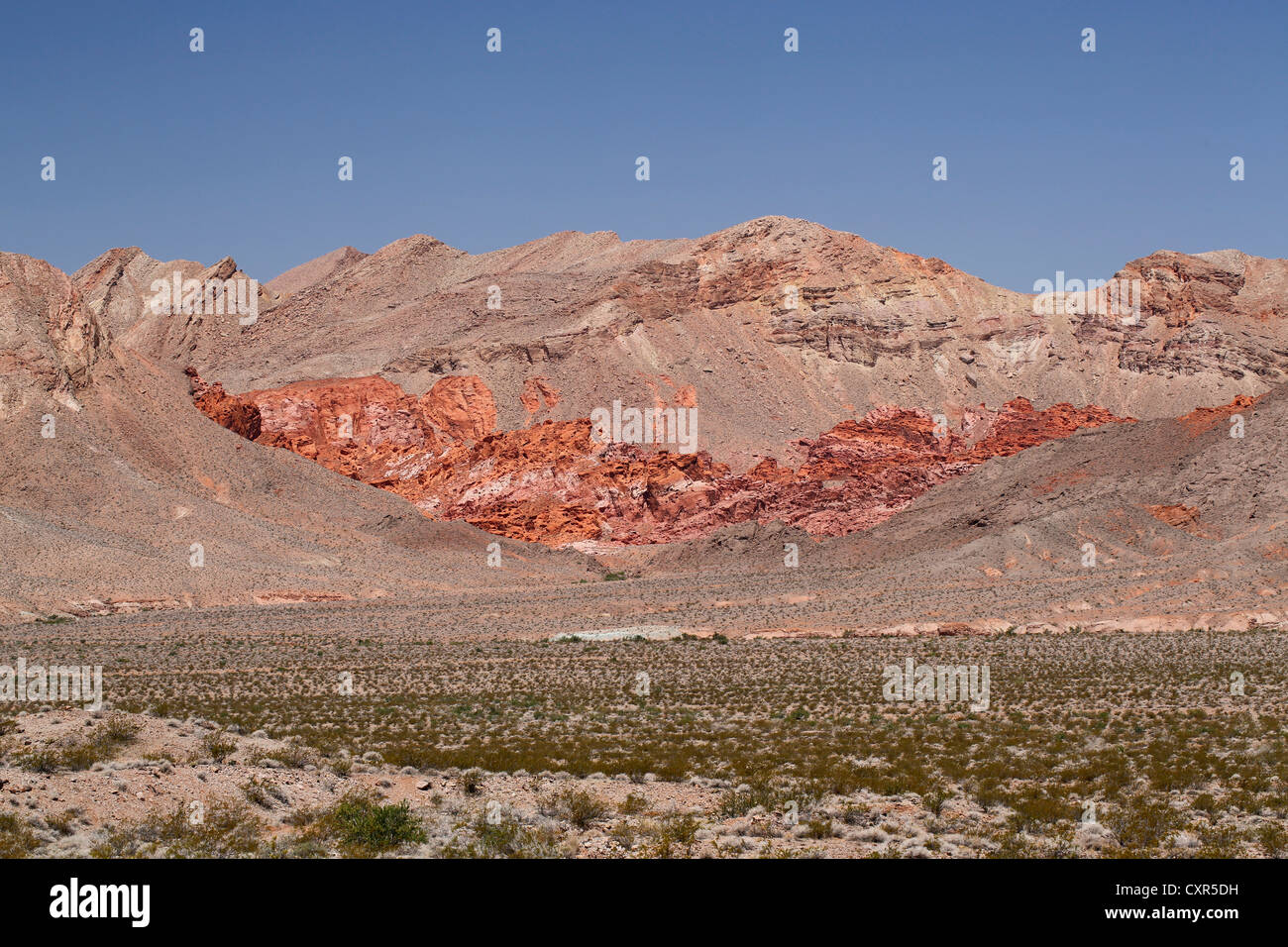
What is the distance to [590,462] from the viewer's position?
94250mm

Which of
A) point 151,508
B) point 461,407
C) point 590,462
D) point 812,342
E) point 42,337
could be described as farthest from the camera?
point 812,342

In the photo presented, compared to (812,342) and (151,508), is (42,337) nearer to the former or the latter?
(151,508)

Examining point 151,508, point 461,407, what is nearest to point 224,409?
point 461,407

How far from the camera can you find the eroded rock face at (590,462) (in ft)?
286

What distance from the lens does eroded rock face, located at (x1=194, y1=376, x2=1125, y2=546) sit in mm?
87250

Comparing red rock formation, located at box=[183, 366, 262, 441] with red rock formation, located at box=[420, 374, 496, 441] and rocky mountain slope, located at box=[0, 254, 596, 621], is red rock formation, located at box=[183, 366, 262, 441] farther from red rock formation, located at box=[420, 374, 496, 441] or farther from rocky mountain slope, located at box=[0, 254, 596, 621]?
red rock formation, located at box=[420, 374, 496, 441]

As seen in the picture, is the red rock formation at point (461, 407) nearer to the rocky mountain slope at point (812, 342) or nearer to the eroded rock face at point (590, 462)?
the eroded rock face at point (590, 462)

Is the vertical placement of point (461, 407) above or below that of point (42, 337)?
below

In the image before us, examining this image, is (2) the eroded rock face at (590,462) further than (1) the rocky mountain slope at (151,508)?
Yes

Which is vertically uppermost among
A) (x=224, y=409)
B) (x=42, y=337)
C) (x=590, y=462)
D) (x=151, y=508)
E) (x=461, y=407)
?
(x=42, y=337)

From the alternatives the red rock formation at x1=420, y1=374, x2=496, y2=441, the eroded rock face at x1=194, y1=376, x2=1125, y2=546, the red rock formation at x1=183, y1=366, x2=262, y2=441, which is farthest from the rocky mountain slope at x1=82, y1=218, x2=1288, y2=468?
the red rock formation at x1=183, y1=366, x2=262, y2=441

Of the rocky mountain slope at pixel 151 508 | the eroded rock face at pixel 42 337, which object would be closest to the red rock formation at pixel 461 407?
the rocky mountain slope at pixel 151 508
